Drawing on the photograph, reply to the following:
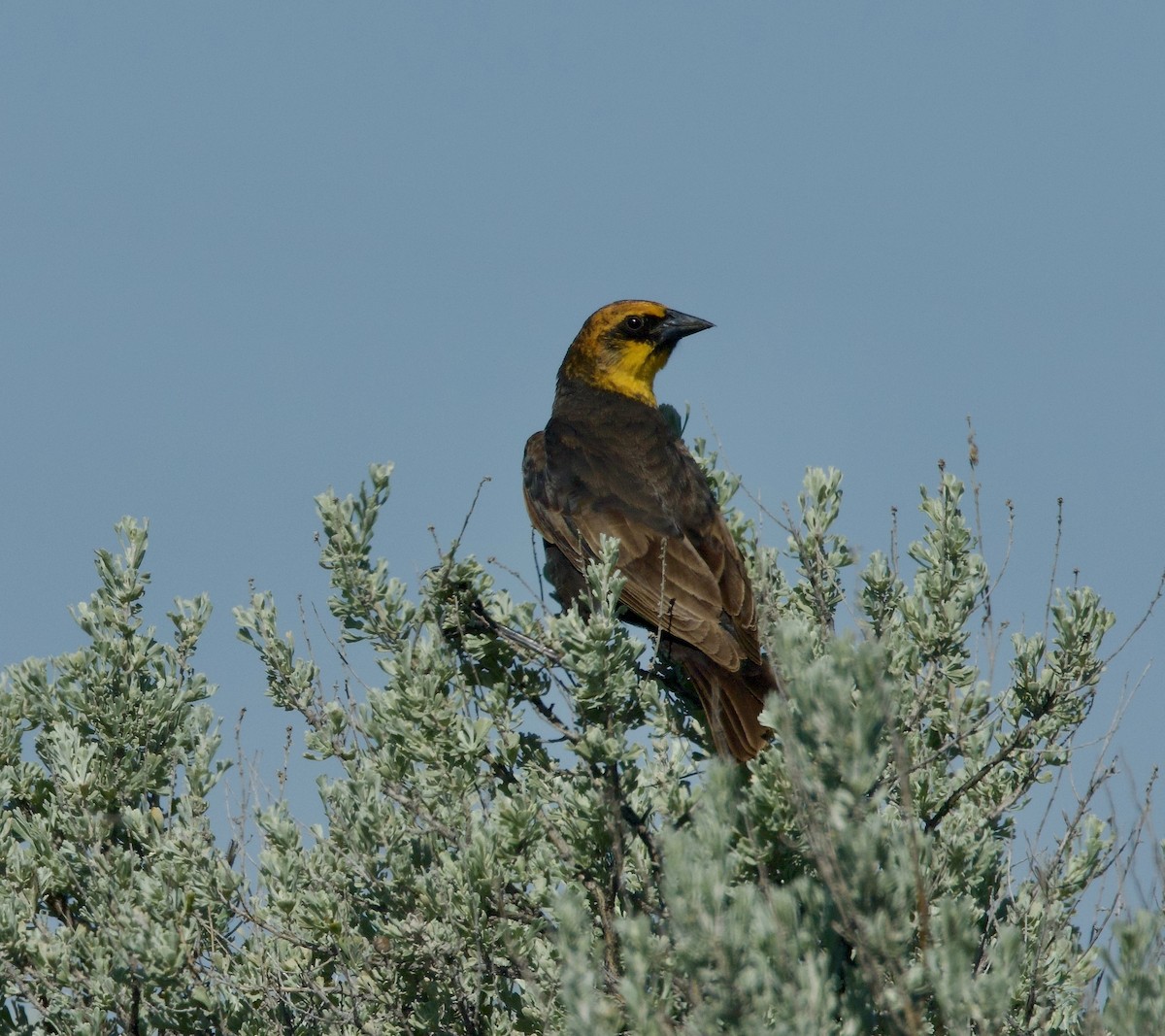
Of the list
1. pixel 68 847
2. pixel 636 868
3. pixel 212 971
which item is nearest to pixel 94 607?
pixel 68 847

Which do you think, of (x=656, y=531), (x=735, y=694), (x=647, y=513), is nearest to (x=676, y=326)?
(x=647, y=513)

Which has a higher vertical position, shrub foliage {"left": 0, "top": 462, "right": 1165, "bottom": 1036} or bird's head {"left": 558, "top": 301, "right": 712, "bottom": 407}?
bird's head {"left": 558, "top": 301, "right": 712, "bottom": 407}

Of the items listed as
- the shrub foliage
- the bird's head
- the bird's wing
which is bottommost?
the shrub foliage

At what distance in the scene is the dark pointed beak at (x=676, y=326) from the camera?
28.7ft

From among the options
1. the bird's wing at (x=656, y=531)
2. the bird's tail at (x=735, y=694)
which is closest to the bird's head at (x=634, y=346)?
the bird's wing at (x=656, y=531)

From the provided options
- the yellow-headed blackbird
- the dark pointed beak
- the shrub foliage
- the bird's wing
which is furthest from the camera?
the dark pointed beak

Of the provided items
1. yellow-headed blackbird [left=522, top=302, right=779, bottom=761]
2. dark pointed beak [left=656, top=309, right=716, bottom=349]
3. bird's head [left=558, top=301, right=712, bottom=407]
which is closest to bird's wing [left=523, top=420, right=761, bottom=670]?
yellow-headed blackbird [left=522, top=302, right=779, bottom=761]

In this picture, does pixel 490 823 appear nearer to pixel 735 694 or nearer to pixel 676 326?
pixel 735 694

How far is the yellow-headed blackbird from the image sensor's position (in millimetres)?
6230

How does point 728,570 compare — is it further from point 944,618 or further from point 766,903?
point 766,903

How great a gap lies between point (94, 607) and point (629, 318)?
13.6 feet

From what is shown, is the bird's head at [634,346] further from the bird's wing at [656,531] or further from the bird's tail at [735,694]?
the bird's tail at [735,694]

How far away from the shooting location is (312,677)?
518 centimetres

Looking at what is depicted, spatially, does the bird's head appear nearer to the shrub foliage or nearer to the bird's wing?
the bird's wing
